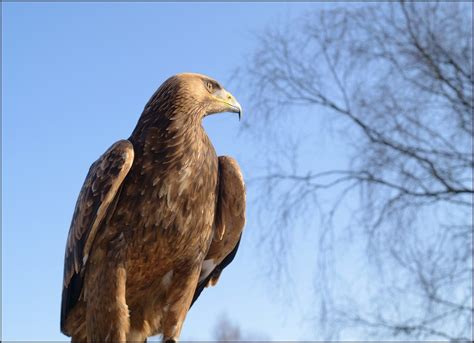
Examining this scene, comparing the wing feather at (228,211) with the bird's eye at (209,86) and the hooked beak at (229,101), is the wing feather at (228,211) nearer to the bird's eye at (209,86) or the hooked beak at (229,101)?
the hooked beak at (229,101)

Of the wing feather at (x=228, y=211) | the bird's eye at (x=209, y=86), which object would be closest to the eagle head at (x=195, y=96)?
the bird's eye at (x=209, y=86)

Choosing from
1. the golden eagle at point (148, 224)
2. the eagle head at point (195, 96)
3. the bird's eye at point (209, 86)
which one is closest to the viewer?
the golden eagle at point (148, 224)

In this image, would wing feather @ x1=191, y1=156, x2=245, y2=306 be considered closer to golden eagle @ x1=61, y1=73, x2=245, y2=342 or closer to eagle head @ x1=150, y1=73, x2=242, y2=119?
golden eagle @ x1=61, y1=73, x2=245, y2=342

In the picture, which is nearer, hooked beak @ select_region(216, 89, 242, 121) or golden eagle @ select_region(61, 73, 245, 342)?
golden eagle @ select_region(61, 73, 245, 342)

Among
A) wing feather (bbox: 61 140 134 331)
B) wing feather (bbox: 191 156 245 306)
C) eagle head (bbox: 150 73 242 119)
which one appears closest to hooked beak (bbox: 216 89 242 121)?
eagle head (bbox: 150 73 242 119)

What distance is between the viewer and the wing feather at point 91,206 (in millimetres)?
3092

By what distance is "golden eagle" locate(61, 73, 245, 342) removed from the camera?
3059 mm

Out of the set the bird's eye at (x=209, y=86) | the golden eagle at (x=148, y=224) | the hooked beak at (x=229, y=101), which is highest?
the bird's eye at (x=209, y=86)

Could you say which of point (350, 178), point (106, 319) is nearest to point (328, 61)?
point (350, 178)

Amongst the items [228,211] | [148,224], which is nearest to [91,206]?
[148,224]

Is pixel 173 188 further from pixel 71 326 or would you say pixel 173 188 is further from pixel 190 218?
pixel 71 326

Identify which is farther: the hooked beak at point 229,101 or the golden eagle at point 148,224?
the hooked beak at point 229,101

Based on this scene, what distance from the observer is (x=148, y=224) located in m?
3.05

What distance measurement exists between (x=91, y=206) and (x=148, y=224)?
0.31 metres
